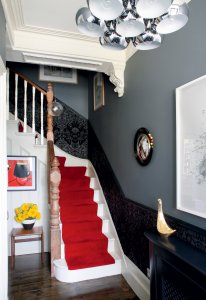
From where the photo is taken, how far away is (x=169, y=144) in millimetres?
2111

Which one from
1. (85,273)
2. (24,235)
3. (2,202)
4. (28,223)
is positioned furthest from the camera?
(28,223)

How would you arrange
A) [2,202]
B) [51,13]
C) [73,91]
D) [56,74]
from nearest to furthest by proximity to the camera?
[2,202] < [51,13] < [56,74] < [73,91]

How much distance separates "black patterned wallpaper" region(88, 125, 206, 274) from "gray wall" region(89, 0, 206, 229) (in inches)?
3.0

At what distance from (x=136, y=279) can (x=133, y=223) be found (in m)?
0.64

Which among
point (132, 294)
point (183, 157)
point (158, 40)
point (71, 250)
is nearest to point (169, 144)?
point (183, 157)

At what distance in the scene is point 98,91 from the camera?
4383 mm

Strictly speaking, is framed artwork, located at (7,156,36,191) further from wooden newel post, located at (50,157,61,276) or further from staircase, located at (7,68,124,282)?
wooden newel post, located at (50,157,61,276)

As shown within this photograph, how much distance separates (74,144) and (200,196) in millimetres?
3744

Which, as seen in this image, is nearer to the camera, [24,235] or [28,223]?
[24,235]

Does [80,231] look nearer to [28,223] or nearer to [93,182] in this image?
[28,223]

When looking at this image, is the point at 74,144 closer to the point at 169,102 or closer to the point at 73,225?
→ the point at 73,225

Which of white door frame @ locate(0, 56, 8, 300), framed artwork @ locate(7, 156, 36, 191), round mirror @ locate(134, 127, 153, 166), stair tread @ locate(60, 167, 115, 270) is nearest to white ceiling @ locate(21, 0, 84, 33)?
white door frame @ locate(0, 56, 8, 300)

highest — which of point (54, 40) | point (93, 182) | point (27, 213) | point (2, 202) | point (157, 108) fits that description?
point (54, 40)

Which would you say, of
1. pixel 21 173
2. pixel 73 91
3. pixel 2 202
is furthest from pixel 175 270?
pixel 73 91
